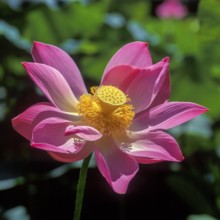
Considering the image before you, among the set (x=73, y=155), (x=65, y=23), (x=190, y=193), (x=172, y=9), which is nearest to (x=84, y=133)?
(x=73, y=155)

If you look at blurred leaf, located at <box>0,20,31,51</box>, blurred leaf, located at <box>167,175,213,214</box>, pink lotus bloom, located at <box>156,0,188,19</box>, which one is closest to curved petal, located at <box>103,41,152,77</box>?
blurred leaf, located at <box>167,175,213,214</box>

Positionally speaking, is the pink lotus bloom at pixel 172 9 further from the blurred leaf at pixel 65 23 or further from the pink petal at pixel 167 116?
the pink petal at pixel 167 116

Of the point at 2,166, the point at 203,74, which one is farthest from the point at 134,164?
the point at 203,74

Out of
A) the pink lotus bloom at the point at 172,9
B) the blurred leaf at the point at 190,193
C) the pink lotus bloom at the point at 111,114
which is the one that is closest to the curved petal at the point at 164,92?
the pink lotus bloom at the point at 111,114

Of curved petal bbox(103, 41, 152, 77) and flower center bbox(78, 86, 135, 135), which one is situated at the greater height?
curved petal bbox(103, 41, 152, 77)

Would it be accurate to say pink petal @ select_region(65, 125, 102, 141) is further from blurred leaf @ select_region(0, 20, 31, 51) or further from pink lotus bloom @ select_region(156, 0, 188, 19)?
pink lotus bloom @ select_region(156, 0, 188, 19)

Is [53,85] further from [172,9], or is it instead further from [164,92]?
[172,9]
